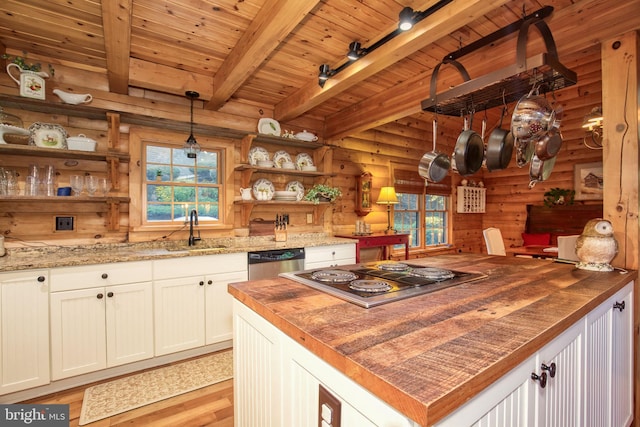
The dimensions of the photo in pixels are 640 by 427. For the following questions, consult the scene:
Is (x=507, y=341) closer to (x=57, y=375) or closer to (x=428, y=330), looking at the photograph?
(x=428, y=330)

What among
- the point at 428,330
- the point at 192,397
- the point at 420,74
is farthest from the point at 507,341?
the point at 420,74

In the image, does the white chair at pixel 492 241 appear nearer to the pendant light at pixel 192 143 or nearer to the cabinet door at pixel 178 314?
the cabinet door at pixel 178 314

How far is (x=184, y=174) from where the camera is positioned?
319cm

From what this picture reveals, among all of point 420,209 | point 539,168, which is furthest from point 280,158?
point 420,209

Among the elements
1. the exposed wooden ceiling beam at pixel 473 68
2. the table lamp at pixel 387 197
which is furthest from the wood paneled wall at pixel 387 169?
the exposed wooden ceiling beam at pixel 473 68

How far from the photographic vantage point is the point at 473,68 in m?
2.36

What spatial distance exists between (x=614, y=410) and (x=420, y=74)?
110 inches

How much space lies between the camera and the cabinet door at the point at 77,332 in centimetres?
210

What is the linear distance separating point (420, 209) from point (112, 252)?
4.42 metres

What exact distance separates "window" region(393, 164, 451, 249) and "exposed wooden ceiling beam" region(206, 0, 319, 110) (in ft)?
9.89

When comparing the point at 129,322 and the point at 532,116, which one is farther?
the point at 129,322

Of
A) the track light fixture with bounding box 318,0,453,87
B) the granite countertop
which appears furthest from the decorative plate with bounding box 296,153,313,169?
the track light fixture with bounding box 318,0,453,87

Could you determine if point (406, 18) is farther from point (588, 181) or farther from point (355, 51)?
point (588, 181)

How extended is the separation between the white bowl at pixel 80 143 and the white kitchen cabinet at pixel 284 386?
2.13 m
